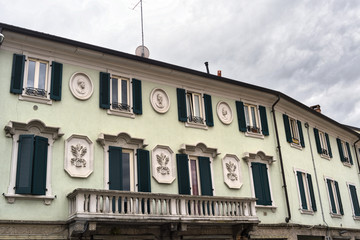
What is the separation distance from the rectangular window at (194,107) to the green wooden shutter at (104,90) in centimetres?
429

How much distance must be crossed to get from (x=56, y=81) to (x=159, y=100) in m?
4.88

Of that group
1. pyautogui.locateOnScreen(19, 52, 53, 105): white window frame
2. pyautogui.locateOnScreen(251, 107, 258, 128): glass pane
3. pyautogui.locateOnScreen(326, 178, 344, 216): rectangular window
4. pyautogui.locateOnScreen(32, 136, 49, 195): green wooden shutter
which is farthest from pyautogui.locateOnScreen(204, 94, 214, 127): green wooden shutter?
pyautogui.locateOnScreen(326, 178, 344, 216): rectangular window

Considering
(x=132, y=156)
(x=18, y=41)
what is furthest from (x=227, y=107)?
(x=18, y=41)

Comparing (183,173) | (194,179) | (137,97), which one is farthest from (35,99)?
(194,179)

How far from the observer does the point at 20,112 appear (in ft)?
52.7

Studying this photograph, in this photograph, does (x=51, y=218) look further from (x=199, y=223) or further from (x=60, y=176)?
(x=199, y=223)

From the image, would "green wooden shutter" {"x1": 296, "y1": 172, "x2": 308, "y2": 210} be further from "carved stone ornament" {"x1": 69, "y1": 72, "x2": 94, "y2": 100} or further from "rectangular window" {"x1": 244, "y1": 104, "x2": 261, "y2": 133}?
"carved stone ornament" {"x1": 69, "y1": 72, "x2": 94, "y2": 100}

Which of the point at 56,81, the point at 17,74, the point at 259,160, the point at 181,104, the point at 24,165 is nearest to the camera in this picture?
the point at 24,165

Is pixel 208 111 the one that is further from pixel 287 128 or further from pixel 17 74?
pixel 17 74

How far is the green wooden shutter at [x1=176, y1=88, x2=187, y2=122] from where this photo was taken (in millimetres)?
20359

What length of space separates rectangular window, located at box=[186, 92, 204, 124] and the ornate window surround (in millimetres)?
3360

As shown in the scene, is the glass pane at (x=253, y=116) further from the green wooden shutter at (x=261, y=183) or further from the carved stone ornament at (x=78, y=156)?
the carved stone ornament at (x=78, y=156)

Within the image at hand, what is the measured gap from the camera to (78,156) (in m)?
16.8

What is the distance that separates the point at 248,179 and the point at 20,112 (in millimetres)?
11386
